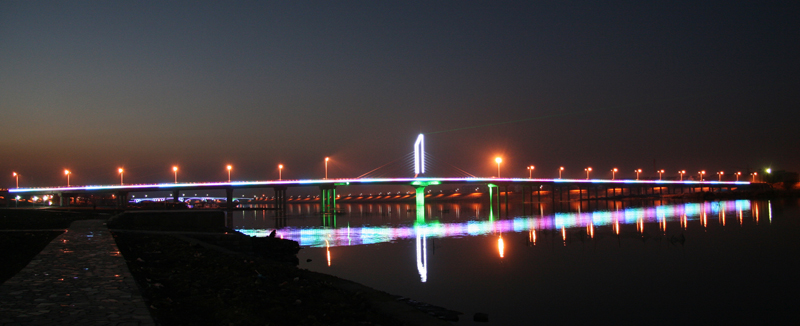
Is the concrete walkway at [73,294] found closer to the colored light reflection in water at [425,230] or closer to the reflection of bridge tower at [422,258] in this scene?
the reflection of bridge tower at [422,258]

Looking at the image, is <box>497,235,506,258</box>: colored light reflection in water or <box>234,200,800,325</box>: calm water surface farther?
<box>497,235,506,258</box>: colored light reflection in water

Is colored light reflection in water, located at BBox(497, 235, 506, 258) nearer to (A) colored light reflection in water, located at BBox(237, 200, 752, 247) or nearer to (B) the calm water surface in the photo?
(B) the calm water surface

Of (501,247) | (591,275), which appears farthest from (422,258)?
(591,275)

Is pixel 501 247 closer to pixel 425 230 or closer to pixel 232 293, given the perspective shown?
pixel 425 230

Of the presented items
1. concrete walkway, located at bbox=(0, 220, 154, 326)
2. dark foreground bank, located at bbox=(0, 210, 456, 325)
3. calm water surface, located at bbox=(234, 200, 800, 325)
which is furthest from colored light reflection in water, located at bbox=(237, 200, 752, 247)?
concrete walkway, located at bbox=(0, 220, 154, 326)

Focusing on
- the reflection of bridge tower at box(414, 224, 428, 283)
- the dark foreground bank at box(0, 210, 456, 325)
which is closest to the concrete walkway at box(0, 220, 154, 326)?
the dark foreground bank at box(0, 210, 456, 325)

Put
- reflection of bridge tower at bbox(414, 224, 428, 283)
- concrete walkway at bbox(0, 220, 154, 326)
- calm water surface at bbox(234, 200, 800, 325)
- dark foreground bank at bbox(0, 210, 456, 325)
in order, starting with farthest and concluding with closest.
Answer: reflection of bridge tower at bbox(414, 224, 428, 283)
calm water surface at bbox(234, 200, 800, 325)
dark foreground bank at bbox(0, 210, 456, 325)
concrete walkway at bbox(0, 220, 154, 326)

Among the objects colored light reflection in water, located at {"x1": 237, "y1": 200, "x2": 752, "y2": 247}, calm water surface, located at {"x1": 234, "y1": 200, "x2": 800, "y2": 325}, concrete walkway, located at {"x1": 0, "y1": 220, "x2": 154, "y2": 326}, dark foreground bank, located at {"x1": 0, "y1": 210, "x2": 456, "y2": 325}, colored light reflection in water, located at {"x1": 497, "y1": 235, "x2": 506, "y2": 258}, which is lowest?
colored light reflection in water, located at {"x1": 237, "y1": 200, "x2": 752, "y2": 247}

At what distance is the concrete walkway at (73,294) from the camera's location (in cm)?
648

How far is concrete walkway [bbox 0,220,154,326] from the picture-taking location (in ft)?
21.2

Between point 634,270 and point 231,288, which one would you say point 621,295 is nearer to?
point 634,270

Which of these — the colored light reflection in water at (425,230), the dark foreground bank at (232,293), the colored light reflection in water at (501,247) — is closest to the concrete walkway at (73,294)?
the dark foreground bank at (232,293)

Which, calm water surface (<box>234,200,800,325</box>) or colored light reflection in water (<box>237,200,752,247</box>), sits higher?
calm water surface (<box>234,200,800,325</box>)

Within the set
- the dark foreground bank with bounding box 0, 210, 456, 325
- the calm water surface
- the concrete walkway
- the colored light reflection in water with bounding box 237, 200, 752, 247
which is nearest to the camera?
the concrete walkway
